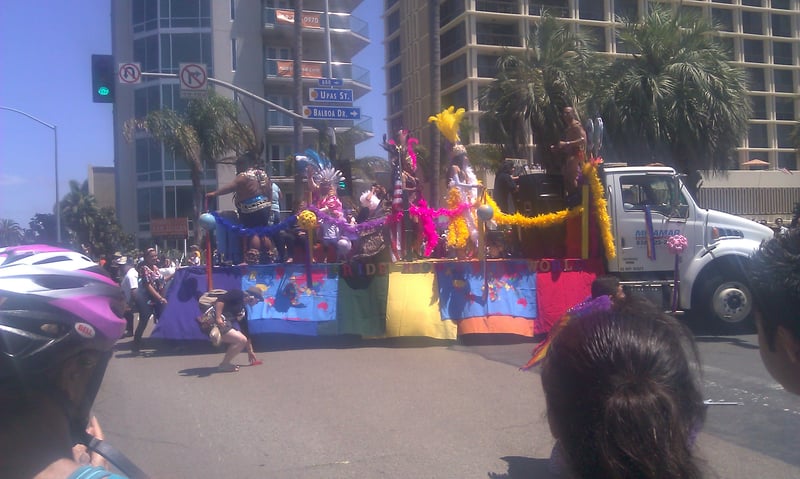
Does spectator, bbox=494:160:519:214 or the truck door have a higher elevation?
spectator, bbox=494:160:519:214

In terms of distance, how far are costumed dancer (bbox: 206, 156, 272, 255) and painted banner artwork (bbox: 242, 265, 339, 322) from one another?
2.11 ft

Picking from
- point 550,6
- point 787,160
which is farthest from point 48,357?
point 787,160

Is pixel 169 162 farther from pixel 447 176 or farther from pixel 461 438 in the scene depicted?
pixel 461 438

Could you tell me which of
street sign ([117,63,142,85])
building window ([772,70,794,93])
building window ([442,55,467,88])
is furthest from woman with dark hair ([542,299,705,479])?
building window ([772,70,794,93])

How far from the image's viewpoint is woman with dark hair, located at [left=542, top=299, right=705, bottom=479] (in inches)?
61.0

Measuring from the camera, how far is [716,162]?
814 inches

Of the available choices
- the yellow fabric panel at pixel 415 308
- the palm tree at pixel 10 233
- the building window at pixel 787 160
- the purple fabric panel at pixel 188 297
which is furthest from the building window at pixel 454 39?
the palm tree at pixel 10 233

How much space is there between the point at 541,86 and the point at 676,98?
418 cm

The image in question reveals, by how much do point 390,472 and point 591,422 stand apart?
4.13m

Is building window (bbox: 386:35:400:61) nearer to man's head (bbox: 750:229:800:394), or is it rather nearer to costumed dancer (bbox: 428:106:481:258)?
costumed dancer (bbox: 428:106:481:258)

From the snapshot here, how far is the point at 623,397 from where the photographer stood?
1585mm

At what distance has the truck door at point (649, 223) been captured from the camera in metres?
11.3

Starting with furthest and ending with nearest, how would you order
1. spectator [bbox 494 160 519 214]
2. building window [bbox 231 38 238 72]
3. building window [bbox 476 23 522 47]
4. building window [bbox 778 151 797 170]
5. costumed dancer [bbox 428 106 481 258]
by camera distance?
building window [bbox 778 151 797 170] < building window [bbox 476 23 522 47] < building window [bbox 231 38 238 72] < spectator [bbox 494 160 519 214] < costumed dancer [bbox 428 106 481 258]

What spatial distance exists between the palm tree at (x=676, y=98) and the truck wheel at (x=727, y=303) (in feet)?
30.4
